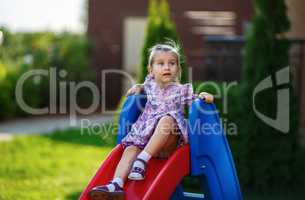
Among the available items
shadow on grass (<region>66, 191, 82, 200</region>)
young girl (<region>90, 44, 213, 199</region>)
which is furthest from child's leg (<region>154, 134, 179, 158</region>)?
shadow on grass (<region>66, 191, 82, 200</region>)

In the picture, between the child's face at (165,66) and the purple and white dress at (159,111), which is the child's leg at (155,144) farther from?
the child's face at (165,66)

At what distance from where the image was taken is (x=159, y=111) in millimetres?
4234

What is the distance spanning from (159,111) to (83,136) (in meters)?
5.97

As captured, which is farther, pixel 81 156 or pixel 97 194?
pixel 81 156

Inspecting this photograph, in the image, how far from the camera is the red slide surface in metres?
3.82

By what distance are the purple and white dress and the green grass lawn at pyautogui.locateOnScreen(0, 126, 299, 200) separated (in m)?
1.67

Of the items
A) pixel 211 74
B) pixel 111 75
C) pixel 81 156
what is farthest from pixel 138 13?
pixel 81 156

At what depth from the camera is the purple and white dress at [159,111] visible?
13.7ft

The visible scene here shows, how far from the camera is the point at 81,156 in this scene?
26.5 feet

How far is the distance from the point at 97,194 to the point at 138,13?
11.0 metres

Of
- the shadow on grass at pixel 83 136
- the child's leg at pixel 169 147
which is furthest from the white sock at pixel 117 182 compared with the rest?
the shadow on grass at pixel 83 136

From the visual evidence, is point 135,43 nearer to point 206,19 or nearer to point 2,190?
point 206,19

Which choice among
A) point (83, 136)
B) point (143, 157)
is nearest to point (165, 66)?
point (143, 157)

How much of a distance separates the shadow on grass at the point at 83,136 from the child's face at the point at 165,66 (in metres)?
4.59
